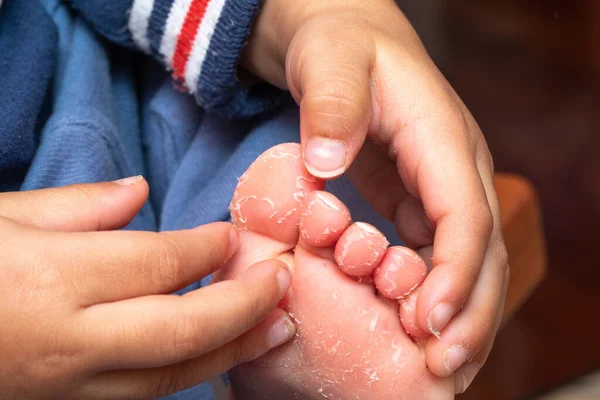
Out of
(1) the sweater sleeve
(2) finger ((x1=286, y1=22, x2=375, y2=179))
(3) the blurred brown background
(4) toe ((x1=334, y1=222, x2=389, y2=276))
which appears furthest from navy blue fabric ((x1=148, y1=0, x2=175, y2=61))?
(3) the blurred brown background

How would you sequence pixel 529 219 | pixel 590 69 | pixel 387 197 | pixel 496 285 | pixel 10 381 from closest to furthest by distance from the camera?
pixel 10 381, pixel 496 285, pixel 387 197, pixel 529 219, pixel 590 69

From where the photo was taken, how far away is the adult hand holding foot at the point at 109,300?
0.31 m

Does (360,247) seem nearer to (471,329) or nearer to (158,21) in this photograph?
(471,329)

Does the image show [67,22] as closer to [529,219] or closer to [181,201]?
[181,201]

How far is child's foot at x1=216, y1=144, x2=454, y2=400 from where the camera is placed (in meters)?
0.38

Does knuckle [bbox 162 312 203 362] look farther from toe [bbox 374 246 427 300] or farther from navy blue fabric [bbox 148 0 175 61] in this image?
navy blue fabric [bbox 148 0 175 61]

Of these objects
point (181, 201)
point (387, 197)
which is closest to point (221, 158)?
point (181, 201)

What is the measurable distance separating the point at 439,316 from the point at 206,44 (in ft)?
0.94

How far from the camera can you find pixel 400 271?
377 mm

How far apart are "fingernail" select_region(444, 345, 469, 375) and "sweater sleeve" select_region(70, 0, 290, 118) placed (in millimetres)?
263

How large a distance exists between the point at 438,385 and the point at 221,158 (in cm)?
28

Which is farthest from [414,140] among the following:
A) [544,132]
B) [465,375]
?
[544,132]

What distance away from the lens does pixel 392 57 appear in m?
0.43

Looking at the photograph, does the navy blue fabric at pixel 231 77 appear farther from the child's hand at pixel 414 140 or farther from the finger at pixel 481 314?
the finger at pixel 481 314
